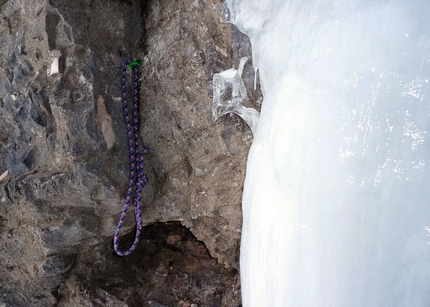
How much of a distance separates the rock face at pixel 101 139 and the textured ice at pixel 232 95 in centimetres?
4

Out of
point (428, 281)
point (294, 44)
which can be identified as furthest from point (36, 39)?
point (428, 281)

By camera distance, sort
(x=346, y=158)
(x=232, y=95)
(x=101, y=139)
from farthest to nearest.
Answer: (x=101, y=139)
(x=232, y=95)
(x=346, y=158)

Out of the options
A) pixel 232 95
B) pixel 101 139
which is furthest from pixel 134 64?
pixel 232 95

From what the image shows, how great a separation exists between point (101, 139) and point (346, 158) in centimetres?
89

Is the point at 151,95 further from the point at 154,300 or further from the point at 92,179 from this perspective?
the point at 154,300

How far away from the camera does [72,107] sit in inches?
60.5

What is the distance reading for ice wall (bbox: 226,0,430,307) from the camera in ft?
3.04

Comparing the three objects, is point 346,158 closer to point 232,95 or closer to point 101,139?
point 232,95

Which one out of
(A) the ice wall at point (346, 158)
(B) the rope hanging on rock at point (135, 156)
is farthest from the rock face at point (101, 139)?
(A) the ice wall at point (346, 158)

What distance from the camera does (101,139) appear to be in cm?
Answer: 155

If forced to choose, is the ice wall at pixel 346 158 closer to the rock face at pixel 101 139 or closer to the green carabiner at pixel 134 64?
the rock face at pixel 101 139

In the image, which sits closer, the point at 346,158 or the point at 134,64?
the point at 346,158

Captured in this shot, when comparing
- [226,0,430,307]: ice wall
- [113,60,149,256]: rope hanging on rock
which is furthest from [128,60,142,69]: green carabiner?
[226,0,430,307]: ice wall

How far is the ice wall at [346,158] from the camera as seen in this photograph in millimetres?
927
